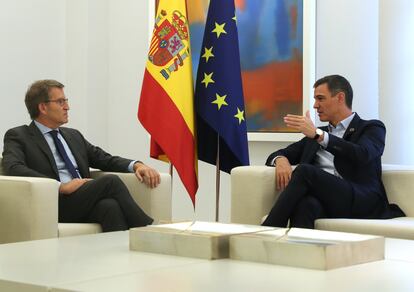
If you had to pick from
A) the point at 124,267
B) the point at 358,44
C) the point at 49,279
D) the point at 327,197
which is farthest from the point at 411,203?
the point at 49,279

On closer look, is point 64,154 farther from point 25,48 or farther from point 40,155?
point 25,48

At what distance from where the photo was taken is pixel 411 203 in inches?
181

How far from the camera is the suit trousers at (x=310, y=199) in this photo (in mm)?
4285

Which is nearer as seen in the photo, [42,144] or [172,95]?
[42,144]

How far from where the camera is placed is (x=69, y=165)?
479cm

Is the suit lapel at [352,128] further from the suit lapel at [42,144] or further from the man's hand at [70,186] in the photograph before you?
the suit lapel at [42,144]

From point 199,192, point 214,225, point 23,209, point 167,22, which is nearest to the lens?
point 214,225

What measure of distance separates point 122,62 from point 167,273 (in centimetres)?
503

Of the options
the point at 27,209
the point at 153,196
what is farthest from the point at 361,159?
the point at 27,209

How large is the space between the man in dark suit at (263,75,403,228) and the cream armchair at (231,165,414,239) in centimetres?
6

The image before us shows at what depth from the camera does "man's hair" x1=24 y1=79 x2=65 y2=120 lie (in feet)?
16.0

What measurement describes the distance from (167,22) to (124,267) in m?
3.33

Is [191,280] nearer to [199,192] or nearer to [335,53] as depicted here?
[335,53]

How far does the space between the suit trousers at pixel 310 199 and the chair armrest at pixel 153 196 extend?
2.32 ft
